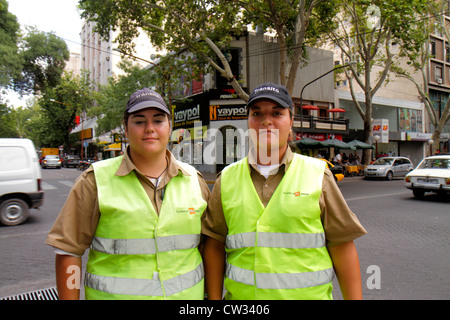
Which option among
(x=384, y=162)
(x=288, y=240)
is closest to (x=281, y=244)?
(x=288, y=240)

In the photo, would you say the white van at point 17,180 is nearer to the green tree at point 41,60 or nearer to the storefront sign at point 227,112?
the storefront sign at point 227,112

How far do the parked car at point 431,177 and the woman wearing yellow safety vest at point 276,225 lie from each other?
38.4 feet

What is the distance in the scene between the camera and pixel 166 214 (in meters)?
1.76

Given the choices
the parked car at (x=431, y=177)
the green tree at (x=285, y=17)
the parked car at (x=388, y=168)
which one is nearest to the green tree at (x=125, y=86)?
the green tree at (x=285, y=17)

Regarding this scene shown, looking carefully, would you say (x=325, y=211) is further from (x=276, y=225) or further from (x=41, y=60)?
(x=41, y=60)

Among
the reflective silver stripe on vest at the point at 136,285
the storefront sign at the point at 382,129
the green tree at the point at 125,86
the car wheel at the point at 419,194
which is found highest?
the green tree at the point at 125,86

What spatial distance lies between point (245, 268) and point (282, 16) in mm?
16790

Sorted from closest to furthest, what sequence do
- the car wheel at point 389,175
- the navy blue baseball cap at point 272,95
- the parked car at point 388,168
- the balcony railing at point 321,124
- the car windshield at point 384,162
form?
the navy blue baseball cap at point 272,95 → the parked car at point 388,168 → the car wheel at point 389,175 → the car windshield at point 384,162 → the balcony railing at point 321,124

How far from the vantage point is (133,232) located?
5.54 feet

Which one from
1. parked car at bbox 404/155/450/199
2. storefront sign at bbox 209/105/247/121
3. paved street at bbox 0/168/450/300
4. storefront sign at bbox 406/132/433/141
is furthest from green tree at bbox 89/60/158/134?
storefront sign at bbox 406/132/433/141

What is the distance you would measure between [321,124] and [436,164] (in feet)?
46.8

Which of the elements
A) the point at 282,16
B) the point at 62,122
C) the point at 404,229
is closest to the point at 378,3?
the point at 282,16

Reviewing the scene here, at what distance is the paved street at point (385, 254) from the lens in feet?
13.0
